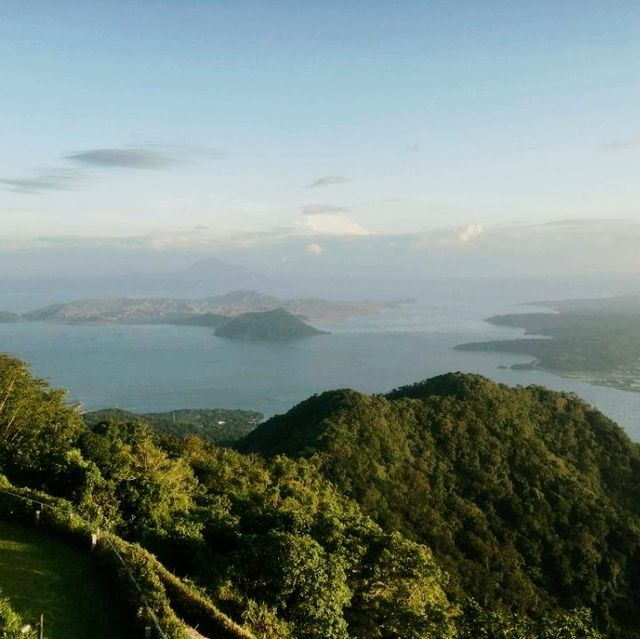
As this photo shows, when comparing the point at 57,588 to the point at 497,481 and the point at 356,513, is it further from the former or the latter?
the point at 497,481

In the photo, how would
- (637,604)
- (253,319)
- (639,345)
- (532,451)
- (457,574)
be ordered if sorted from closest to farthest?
(457,574)
(637,604)
(532,451)
(639,345)
(253,319)

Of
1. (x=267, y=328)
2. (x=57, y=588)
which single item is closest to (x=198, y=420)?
(x=57, y=588)

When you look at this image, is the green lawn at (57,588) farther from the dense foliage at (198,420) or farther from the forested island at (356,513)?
the dense foliage at (198,420)

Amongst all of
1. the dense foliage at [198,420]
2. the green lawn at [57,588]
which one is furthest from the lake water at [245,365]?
the green lawn at [57,588]

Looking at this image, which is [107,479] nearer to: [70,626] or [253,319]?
[70,626]

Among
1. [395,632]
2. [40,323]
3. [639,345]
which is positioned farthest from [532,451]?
[40,323]

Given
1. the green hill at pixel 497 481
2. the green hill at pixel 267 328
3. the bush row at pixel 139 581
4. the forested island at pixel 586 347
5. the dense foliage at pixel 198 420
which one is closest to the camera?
the bush row at pixel 139 581

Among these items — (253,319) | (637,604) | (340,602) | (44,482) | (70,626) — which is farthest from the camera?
(253,319)
